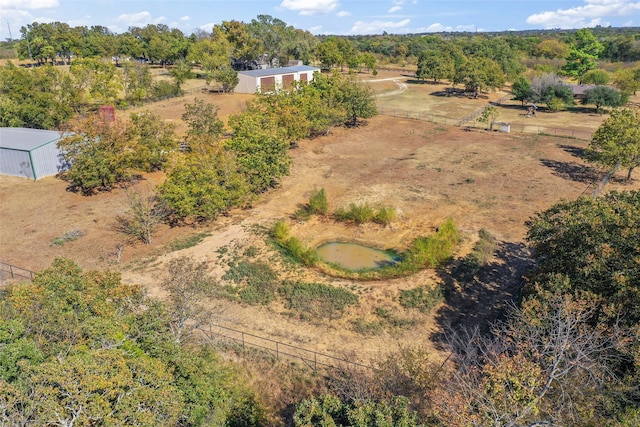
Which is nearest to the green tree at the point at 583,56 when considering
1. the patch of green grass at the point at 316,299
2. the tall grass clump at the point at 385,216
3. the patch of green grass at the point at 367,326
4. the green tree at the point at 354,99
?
the green tree at the point at 354,99

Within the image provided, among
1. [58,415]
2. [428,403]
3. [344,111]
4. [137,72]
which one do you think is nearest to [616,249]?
[428,403]

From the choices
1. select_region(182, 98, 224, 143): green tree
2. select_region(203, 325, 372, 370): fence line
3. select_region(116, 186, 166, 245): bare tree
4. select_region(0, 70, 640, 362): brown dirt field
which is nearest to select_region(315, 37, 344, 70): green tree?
select_region(0, 70, 640, 362): brown dirt field

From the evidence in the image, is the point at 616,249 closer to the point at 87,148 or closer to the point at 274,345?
the point at 274,345

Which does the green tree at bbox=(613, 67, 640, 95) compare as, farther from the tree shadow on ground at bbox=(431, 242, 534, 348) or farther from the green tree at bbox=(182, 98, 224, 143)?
the green tree at bbox=(182, 98, 224, 143)

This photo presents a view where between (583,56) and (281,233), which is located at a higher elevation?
(583,56)

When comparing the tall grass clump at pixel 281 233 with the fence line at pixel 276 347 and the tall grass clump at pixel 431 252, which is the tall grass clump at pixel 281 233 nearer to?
the tall grass clump at pixel 431 252

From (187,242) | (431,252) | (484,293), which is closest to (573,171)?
(431,252)

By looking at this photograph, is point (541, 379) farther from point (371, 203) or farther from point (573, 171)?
point (573, 171)
